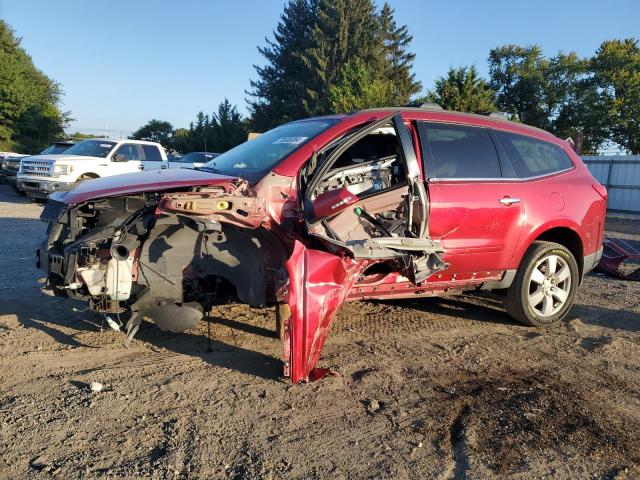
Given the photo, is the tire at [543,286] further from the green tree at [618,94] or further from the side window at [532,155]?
the green tree at [618,94]

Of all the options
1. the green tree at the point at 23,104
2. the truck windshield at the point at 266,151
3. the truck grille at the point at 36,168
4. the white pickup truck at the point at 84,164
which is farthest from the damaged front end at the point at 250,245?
the green tree at the point at 23,104

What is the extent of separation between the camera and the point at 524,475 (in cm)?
270

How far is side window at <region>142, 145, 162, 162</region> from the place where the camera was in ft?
50.6

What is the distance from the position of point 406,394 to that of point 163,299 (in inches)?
77.4

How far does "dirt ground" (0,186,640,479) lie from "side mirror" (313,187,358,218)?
120 centimetres

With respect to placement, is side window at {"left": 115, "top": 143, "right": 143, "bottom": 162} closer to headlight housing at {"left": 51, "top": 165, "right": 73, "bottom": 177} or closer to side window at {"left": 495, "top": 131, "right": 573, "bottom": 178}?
headlight housing at {"left": 51, "top": 165, "right": 73, "bottom": 177}

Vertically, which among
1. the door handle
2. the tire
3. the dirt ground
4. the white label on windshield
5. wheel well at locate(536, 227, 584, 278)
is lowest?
the dirt ground

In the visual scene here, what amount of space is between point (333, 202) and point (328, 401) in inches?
55.2

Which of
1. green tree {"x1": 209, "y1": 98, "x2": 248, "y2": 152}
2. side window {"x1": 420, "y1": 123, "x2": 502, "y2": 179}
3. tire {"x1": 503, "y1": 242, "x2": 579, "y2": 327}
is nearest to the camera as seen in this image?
side window {"x1": 420, "y1": 123, "x2": 502, "y2": 179}

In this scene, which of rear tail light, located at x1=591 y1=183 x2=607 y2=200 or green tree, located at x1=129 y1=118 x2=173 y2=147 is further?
green tree, located at x1=129 y1=118 x2=173 y2=147

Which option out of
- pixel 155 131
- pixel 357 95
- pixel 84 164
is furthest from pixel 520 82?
pixel 84 164

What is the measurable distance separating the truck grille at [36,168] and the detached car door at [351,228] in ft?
38.5

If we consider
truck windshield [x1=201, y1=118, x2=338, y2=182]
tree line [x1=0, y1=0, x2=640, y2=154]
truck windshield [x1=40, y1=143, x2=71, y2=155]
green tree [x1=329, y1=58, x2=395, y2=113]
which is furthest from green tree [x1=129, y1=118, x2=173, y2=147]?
truck windshield [x1=201, y1=118, x2=338, y2=182]

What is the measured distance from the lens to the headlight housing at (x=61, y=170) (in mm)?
13477
